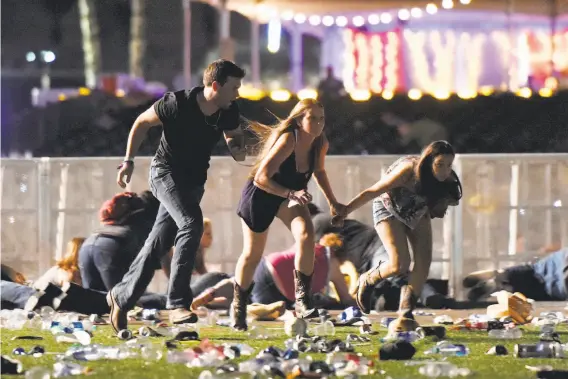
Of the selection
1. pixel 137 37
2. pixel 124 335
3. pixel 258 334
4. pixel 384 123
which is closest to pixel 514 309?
pixel 258 334

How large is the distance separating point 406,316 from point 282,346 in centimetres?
104

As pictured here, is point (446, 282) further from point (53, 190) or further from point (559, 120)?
point (559, 120)

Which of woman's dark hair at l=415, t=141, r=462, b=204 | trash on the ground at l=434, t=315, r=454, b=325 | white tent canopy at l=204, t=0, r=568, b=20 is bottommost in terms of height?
trash on the ground at l=434, t=315, r=454, b=325

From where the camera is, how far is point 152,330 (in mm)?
7750

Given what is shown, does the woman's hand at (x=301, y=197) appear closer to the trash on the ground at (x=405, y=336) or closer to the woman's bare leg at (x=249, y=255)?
the woman's bare leg at (x=249, y=255)

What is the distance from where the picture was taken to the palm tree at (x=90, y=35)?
19719mm

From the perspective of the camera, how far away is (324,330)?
25.6ft

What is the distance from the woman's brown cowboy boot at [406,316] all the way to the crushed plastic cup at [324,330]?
1.12 ft

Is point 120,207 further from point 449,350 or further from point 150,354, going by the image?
point 449,350

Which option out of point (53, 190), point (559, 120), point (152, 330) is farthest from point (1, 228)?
point (559, 120)

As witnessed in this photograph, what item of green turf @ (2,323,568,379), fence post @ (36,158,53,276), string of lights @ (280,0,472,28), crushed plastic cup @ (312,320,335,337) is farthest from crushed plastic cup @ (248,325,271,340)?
string of lights @ (280,0,472,28)

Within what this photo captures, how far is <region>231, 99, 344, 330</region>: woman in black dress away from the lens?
7.67m

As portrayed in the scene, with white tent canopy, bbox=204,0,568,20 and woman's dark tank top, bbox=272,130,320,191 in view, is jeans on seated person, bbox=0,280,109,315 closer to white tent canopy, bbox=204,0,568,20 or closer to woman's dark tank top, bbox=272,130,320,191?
woman's dark tank top, bbox=272,130,320,191

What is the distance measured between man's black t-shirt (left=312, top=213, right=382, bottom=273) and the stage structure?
7722mm
